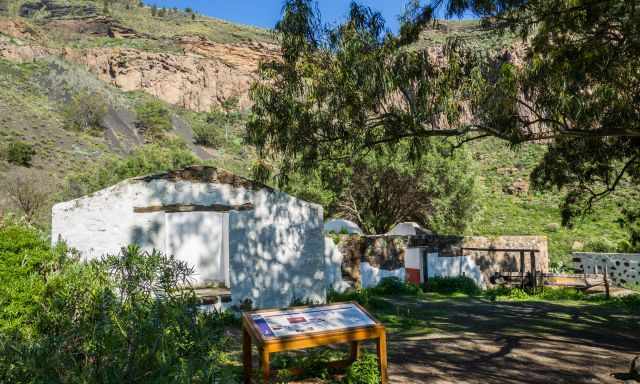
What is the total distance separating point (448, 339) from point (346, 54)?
4.49 meters

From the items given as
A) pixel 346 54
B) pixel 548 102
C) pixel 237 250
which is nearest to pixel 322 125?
pixel 346 54

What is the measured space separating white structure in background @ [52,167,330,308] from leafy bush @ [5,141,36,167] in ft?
66.4

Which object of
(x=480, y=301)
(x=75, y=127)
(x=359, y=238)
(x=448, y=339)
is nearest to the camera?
(x=448, y=339)

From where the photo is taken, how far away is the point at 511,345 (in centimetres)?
595

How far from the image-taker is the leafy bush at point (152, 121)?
131 ft

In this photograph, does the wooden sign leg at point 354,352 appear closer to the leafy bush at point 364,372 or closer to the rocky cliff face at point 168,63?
the leafy bush at point 364,372

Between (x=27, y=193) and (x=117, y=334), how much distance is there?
20.5m

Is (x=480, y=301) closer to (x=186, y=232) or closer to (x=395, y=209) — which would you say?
(x=186, y=232)

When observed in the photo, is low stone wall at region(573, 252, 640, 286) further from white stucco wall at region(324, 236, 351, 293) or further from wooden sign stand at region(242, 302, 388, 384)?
wooden sign stand at region(242, 302, 388, 384)

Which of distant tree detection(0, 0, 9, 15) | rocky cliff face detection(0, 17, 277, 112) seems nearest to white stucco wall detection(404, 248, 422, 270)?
rocky cliff face detection(0, 17, 277, 112)

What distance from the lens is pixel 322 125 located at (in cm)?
768

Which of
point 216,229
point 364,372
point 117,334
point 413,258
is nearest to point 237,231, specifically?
point 216,229

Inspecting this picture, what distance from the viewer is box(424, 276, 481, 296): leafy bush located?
13.0 meters

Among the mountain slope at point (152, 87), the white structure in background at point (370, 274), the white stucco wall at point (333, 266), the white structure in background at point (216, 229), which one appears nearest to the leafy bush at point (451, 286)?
the white structure in background at point (370, 274)
